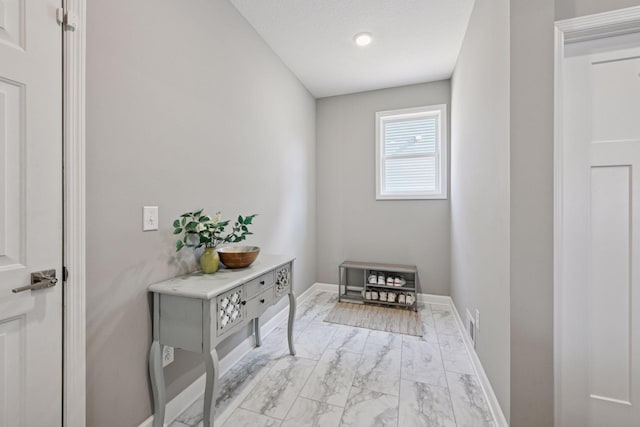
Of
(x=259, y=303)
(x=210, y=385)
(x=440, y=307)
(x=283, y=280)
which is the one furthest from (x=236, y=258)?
(x=440, y=307)

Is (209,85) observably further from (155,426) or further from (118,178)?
(155,426)

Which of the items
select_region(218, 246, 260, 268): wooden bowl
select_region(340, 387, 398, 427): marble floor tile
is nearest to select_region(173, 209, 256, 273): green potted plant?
select_region(218, 246, 260, 268): wooden bowl

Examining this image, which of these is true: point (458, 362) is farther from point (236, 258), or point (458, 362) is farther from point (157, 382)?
point (157, 382)

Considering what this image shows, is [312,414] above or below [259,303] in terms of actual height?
below

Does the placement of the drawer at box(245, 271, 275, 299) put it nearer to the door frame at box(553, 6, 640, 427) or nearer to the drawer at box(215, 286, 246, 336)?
the drawer at box(215, 286, 246, 336)

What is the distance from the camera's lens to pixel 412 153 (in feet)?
10.9

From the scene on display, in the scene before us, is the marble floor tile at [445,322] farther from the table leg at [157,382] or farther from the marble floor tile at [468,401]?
the table leg at [157,382]

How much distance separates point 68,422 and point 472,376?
7.23ft

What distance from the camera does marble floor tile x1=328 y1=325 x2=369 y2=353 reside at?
2.19 meters

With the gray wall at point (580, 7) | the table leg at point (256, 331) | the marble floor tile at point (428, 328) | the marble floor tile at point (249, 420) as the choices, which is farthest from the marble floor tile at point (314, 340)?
the gray wall at point (580, 7)

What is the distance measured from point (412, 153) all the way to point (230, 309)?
9.36 feet

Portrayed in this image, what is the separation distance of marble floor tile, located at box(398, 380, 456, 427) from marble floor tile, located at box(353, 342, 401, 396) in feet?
0.26

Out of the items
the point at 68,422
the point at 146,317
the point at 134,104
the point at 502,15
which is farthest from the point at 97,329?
the point at 502,15

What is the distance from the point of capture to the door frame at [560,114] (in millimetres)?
1146
